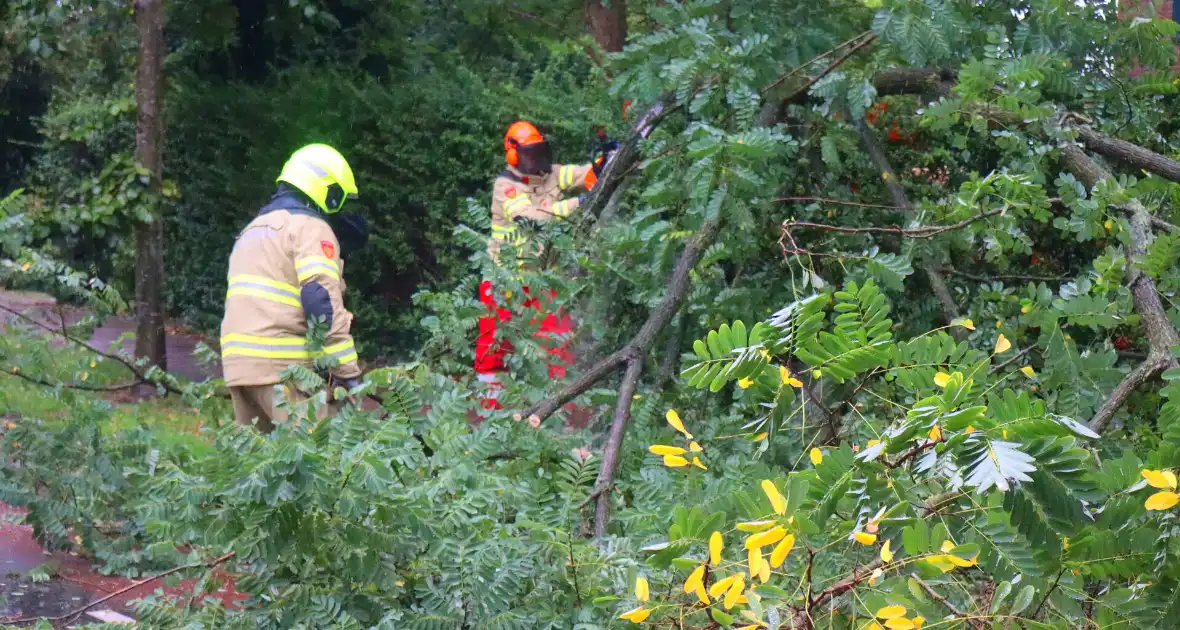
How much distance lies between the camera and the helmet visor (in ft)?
28.4

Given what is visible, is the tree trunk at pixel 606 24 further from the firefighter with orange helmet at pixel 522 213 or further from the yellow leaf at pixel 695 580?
the yellow leaf at pixel 695 580

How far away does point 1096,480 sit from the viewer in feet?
5.48

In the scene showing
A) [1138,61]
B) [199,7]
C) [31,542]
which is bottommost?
[31,542]

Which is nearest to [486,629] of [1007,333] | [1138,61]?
[1007,333]

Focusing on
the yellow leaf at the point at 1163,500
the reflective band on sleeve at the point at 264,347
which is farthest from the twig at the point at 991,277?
the reflective band on sleeve at the point at 264,347

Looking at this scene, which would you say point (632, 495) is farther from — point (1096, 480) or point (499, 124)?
point (499, 124)

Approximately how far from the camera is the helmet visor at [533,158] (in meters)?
8.66

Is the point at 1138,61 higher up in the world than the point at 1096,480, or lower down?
higher up

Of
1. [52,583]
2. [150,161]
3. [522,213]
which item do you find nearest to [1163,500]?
[522,213]

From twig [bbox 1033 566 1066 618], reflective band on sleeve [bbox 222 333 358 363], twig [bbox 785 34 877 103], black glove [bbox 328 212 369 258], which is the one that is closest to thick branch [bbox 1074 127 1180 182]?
twig [bbox 785 34 877 103]

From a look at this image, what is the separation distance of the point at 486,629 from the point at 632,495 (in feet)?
3.05

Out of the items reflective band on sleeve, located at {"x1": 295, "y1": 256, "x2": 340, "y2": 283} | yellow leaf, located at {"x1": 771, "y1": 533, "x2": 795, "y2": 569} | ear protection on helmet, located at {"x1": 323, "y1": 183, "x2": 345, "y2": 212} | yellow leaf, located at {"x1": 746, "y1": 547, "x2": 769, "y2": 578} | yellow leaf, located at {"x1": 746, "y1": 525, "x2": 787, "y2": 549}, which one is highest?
yellow leaf, located at {"x1": 746, "y1": 525, "x2": 787, "y2": 549}

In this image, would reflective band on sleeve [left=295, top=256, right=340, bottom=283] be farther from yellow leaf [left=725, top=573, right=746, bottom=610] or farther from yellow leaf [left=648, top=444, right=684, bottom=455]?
yellow leaf [left=725, top=573, right=746, bottom=610]

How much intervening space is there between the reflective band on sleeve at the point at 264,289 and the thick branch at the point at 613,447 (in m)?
2.47
